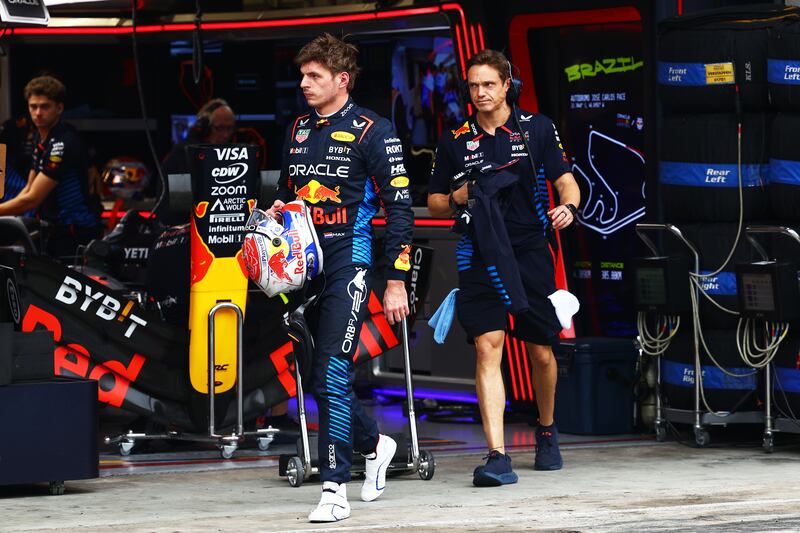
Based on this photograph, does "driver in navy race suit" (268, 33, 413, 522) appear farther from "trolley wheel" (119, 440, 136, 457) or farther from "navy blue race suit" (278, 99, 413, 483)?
"trolley wheel" (119, 440, 136, 457)

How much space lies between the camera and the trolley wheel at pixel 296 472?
826 cm

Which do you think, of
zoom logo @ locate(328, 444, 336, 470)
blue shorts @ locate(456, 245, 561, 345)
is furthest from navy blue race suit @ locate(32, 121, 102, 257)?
zoom logo @ locate(328, 444, 336, 470)

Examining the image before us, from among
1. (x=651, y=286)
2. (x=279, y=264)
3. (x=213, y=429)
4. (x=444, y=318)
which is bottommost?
(x=213, y=429)

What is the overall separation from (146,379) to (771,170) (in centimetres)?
358

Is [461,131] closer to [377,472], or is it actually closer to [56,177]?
[377,472]

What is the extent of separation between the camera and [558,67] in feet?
36.1

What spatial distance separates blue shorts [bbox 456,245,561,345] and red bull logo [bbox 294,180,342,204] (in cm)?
118

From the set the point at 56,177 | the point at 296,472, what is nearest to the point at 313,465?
the point at 296,472

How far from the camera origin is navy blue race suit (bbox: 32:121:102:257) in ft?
38.0

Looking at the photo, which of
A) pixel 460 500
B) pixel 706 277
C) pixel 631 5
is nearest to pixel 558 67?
pixel 631 5

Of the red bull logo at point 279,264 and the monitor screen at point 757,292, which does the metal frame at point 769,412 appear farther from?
the red bull logo at point 279,264

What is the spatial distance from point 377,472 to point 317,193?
131 cm

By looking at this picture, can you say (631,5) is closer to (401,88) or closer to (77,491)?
(401,88)

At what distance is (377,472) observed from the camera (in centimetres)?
780
